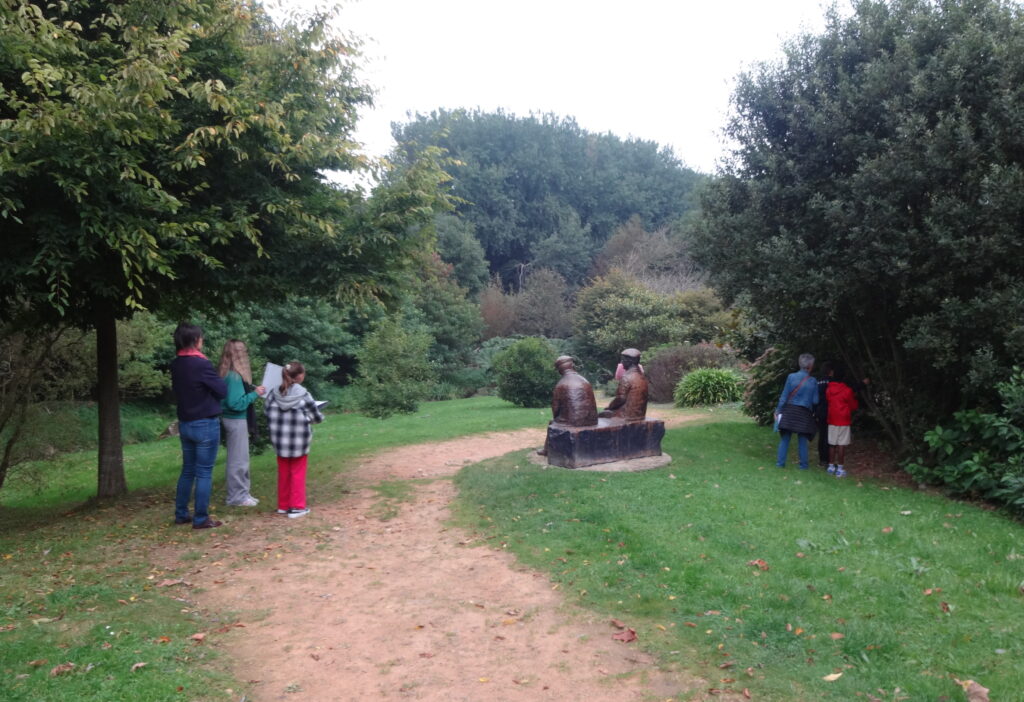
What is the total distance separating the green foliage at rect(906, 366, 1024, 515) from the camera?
754 centimetres

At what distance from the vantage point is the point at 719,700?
12.4 feet

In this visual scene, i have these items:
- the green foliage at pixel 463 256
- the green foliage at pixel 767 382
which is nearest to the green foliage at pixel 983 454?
the green foliage at pixel 767 382

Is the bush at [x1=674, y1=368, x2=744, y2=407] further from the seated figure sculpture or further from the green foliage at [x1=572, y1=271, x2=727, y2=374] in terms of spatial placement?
the seated figure sculpture

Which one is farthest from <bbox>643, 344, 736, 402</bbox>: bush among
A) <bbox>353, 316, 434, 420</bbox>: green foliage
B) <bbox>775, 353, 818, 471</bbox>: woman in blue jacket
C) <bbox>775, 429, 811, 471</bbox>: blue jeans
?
<bbox>775, 353, 818, 471</bbox>: woman in blue jacket

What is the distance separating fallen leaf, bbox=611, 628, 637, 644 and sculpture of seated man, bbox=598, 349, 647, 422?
544 cm

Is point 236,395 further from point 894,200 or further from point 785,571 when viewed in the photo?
point 894,200

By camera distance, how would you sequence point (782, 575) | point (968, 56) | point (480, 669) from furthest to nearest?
point (968, 56) < point (782, 575) < point (480, 669)

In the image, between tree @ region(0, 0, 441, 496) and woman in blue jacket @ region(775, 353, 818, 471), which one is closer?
tree @ region(0, 0, 441, 496)

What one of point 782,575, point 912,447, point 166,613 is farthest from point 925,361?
point 166,613

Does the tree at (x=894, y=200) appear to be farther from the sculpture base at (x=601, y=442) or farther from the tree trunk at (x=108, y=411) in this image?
the tree trunk at (x=108, y=411)

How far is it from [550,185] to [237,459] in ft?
162

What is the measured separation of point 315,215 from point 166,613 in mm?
4050

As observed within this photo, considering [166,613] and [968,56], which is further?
[968,56]

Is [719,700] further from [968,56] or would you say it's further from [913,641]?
[968,56]
